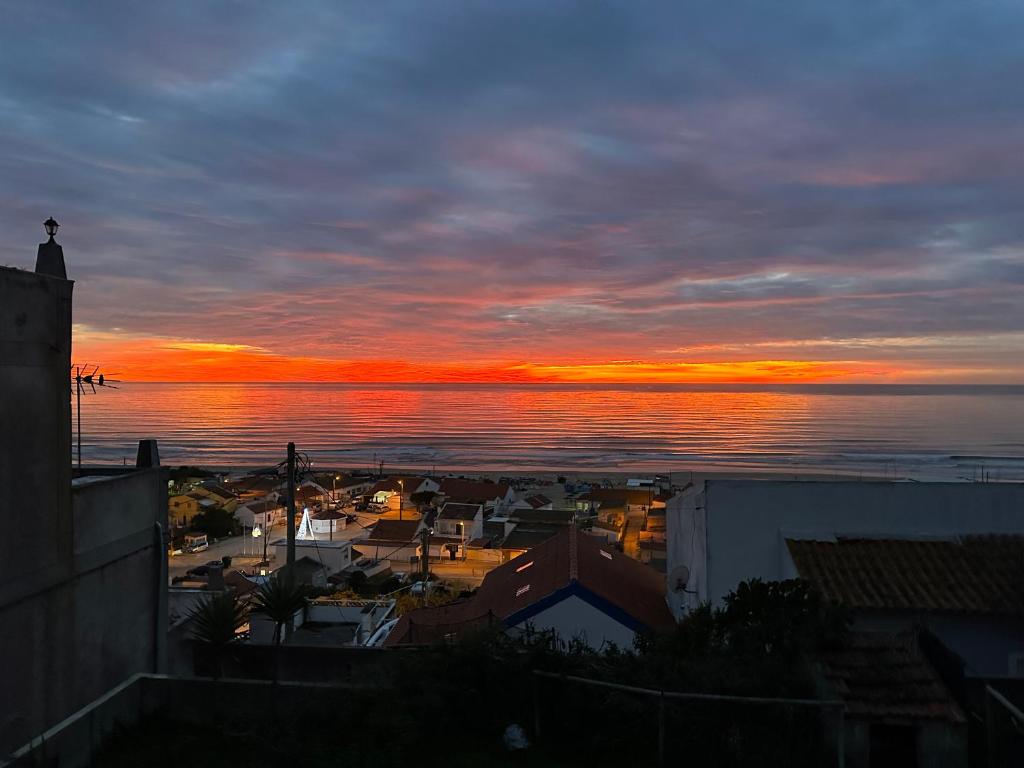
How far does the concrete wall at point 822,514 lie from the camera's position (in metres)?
12.2

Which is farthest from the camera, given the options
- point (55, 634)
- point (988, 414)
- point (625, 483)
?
point (988, 414)

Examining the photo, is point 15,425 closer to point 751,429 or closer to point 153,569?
point 153,569

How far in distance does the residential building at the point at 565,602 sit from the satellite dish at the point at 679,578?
61 cm

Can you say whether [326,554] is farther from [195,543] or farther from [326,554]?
[195,543]

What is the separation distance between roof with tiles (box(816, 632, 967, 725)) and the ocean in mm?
53351

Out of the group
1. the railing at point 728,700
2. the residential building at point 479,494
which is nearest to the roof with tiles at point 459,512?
the residential building at point 479,494

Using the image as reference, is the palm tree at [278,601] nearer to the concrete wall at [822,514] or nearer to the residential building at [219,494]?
the concrete wall at [822,514]

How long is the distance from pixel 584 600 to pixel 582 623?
42cm

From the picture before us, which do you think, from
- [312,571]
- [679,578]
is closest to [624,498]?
[312,571]

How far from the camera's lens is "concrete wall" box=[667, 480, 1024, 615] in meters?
Answer: 12.2

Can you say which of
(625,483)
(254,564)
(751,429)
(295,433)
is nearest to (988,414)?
(751,429)

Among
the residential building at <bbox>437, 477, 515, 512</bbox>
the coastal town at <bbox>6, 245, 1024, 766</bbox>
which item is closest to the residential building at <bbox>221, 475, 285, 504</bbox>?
the residential building at <bbox>437, 477, 515, 512</bbox>

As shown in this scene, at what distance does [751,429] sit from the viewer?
91.1 m

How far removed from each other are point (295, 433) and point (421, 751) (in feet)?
292
